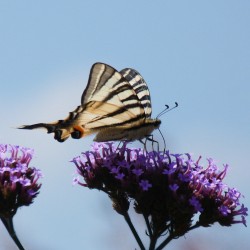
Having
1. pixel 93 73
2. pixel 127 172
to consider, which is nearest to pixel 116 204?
pixel 127 172

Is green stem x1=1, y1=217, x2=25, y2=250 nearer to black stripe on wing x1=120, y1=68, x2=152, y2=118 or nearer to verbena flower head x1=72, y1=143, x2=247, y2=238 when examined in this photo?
verbena flower head x1=72, y1=143, x2=247, y2=238

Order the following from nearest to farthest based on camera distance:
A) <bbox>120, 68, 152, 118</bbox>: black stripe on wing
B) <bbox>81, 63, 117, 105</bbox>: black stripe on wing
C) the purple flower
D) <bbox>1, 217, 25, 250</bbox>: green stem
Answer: <bbox>1, 217, 25, 250</bbox>: green stem, the purple flower, <bbox>81, 63, 117, 105</bbox>: black stripe on wing, <bbox>120, 68, 152, 118</bbox>: black stripe on wing

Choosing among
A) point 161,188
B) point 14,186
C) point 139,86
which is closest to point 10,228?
point 14,186

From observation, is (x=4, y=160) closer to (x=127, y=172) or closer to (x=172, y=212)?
(x=127, y=172)

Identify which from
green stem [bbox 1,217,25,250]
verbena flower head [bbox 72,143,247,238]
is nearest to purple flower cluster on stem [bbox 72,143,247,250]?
verbena flower head [bbox 72,143,247,238]

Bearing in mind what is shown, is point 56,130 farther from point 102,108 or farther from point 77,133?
point 102,108

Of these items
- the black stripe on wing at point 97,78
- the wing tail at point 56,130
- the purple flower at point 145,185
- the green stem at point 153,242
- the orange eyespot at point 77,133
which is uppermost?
the black stripe on wing at point 97,78

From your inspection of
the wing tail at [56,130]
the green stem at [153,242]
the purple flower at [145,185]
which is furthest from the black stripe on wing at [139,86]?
the green stem at [153,242]

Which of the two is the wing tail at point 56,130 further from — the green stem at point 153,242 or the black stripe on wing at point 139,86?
the green stem at point 153,242
